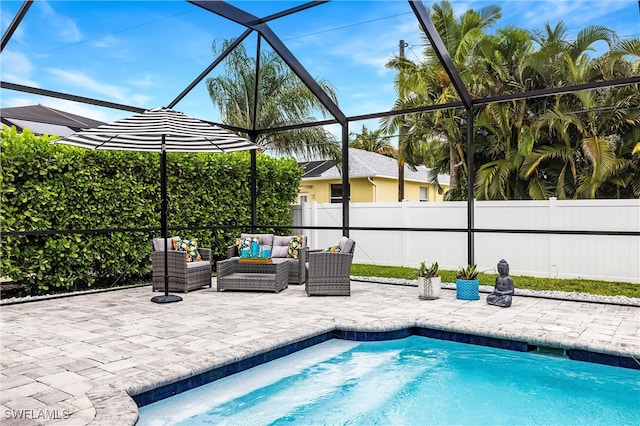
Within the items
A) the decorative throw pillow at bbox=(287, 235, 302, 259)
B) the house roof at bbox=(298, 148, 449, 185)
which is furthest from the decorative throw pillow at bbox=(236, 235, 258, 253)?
the house roof at bbox=(298, 148, 449, 185)

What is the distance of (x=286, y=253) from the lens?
812cm

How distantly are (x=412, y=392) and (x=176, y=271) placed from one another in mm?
4269

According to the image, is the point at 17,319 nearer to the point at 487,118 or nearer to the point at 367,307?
the point at 367,307

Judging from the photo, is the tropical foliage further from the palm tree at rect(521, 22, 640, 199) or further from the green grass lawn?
the green grass lawn

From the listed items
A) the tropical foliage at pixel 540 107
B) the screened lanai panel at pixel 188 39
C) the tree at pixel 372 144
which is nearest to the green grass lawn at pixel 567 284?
the tropical foliage at pixel 540 107

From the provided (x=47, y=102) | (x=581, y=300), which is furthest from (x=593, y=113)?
(x=47, y=102)

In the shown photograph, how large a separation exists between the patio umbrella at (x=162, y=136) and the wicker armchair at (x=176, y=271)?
540 millimetres

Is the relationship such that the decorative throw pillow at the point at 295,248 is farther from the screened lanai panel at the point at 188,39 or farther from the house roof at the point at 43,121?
the house roof at the point at 43,121

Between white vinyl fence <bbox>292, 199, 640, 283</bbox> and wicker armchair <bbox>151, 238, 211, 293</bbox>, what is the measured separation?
206 centimetres

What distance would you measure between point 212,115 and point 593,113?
10723 mm

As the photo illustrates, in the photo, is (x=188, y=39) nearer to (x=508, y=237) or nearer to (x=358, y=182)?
(x=358, y=182)

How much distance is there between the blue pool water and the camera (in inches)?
141

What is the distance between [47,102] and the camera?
12.5 m

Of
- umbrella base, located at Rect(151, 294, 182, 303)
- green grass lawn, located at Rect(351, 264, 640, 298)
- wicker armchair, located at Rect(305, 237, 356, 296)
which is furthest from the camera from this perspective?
green grass lawn, located at Rect(351, 264, 640, 298)
